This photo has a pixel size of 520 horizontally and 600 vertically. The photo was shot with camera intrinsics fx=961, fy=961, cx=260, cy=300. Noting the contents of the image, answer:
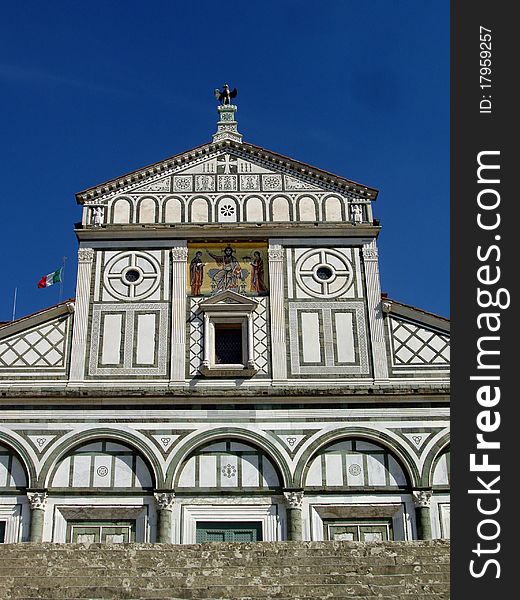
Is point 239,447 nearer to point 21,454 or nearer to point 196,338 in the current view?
point 196,338

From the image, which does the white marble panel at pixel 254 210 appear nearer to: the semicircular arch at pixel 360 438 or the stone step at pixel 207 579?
the semicircular arch at pixel 360 438

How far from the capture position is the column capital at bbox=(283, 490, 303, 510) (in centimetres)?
2186

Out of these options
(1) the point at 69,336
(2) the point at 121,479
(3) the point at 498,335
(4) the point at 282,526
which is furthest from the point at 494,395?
(1) the point at 69,336

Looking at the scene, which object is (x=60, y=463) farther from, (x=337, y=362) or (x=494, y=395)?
(x=494, y=395)

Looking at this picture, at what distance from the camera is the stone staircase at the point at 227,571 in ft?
47.1

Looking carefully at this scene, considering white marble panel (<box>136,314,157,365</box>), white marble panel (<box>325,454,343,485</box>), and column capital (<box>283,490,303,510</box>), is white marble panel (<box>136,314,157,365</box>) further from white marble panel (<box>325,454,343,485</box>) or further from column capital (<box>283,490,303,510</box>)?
white marble panel (<box>325,454,343,485</box>)

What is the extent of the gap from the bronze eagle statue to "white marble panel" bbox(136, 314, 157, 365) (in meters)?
7.48

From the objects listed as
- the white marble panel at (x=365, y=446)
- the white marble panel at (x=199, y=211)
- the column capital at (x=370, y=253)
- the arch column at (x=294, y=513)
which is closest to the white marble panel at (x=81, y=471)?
the arch column at (x=294, y=513)

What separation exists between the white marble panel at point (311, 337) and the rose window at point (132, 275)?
12.9 ft

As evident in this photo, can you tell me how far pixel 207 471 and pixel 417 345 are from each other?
19.8 feet

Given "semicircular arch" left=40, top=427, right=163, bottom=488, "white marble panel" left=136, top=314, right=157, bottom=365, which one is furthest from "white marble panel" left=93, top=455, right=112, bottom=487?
"white marble panel" left=136, top=314, right=157, bottom=365

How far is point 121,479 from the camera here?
872 inches

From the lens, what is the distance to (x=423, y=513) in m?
21.8

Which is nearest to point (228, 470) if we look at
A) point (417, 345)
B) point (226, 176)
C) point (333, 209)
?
point (417, 345)
